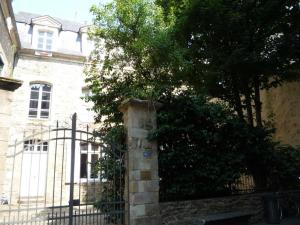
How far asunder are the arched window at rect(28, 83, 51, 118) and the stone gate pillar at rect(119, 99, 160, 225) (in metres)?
9.02

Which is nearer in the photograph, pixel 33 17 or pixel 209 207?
pixel 209 207

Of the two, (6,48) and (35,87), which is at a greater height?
(6,48)

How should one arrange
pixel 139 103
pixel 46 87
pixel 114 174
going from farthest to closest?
pixel 46 87 → pixel 139 103 → pixel 114 174

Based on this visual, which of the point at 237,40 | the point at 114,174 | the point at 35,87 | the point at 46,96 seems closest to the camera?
the point at 114,174

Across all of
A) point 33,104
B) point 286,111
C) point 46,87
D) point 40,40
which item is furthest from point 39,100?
point 286,111

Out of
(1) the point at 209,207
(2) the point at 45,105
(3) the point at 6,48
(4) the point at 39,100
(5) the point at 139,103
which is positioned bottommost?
(1) the point at 209,207

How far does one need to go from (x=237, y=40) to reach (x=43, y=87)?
10.00 meters

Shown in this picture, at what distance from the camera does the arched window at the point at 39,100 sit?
1443 centimetres

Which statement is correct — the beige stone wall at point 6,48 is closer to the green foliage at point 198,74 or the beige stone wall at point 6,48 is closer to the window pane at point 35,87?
the window pane at point 35,87

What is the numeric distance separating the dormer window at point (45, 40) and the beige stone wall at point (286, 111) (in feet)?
36.5

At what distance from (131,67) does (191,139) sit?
3.06 metres

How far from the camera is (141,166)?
6.28 meters

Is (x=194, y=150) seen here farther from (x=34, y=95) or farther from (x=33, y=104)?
(x=34, y=95)

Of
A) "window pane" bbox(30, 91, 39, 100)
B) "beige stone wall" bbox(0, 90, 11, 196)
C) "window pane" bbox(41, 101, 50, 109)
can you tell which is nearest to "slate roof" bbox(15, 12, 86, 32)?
"window pane" bbox(30, 91, 39, 100)
